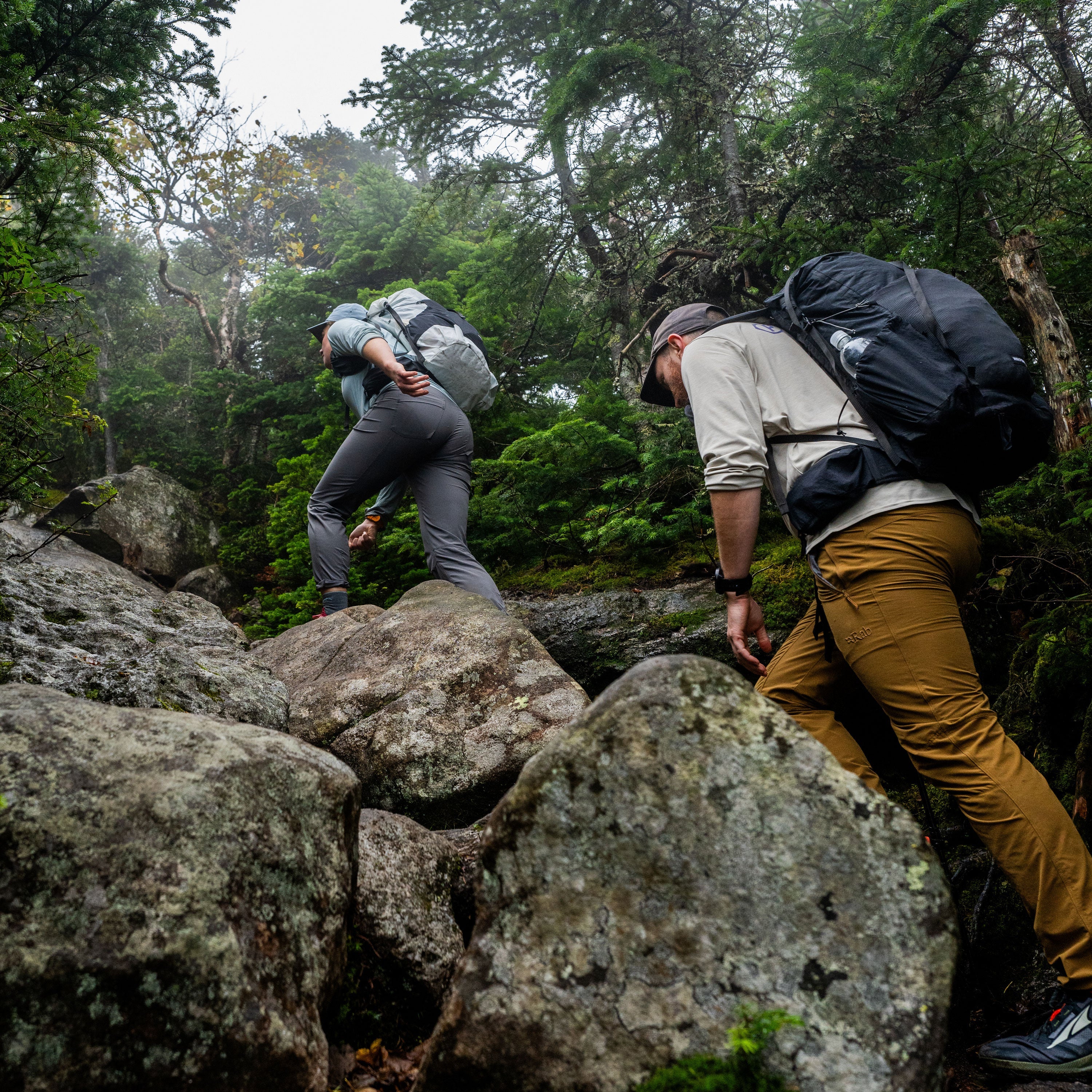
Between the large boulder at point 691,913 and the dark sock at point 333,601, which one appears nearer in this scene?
the large boulder at point 691,913

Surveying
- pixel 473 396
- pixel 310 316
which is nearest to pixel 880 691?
pixel 473 396

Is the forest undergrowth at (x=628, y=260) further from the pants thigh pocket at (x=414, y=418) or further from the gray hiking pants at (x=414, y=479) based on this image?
the pants thigh pocket at (x=414, y=418)

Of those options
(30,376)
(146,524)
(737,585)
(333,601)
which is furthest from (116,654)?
(146,524)

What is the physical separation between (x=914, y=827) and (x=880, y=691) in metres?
0.86

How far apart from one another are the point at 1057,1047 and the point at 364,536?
4.76m

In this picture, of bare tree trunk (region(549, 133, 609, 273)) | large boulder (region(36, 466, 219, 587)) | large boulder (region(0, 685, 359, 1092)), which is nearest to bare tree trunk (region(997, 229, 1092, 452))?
large boulder (region(0, 685, 359, 1092))

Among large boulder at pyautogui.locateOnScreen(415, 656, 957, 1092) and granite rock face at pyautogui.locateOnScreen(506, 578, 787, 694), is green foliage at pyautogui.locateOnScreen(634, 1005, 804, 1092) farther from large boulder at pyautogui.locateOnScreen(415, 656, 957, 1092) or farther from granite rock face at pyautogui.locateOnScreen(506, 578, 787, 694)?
granite rock face at pyautogui.locateOnScreen(506, 578, 787, 694)

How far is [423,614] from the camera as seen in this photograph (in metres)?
4.72

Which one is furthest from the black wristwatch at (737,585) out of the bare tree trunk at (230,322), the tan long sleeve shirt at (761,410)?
the bare tree trunk at (230,322)

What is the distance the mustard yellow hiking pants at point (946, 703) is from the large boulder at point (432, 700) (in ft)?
4.95

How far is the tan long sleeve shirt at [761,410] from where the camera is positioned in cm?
278

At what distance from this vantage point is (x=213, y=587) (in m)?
9.36

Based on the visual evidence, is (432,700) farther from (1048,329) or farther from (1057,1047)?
(1048,329)

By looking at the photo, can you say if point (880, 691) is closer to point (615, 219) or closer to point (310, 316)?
point (615, 219)
